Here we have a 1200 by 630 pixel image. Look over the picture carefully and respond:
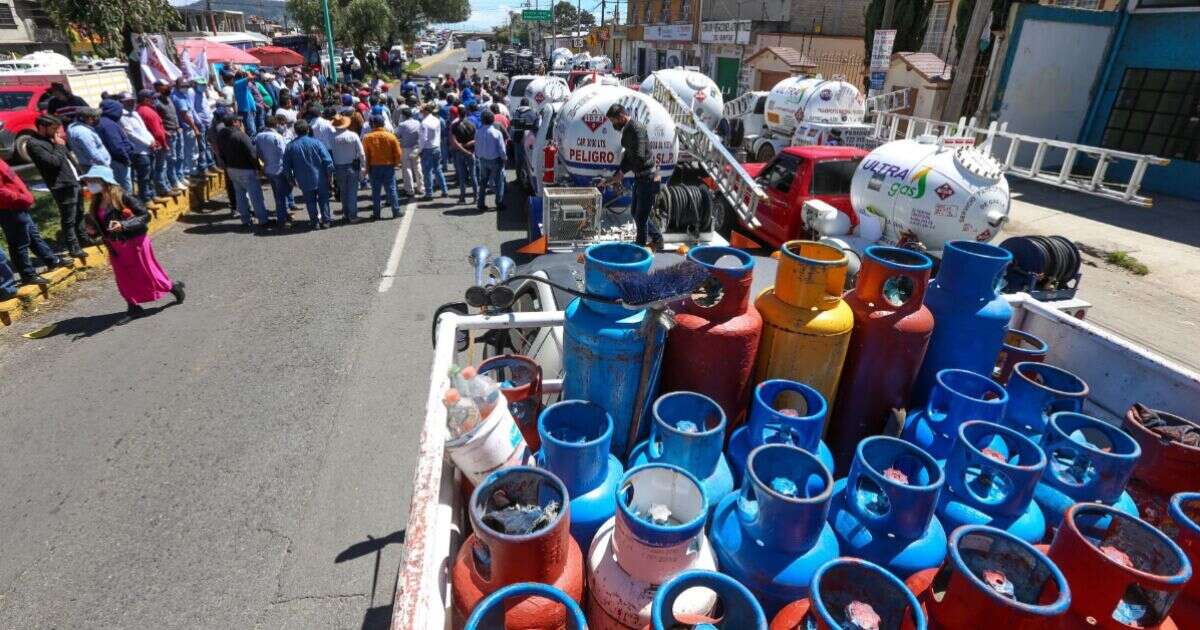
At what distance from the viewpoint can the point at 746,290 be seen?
2.83 m

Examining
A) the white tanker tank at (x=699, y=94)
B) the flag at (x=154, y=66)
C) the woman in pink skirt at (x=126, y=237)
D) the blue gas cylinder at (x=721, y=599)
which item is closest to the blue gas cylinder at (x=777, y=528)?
the blue gas cylinder at (x=721, y=599)

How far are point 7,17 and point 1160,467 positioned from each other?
51.6 m

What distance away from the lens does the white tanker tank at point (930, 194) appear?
5609mm

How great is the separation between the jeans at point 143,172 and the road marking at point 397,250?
4.37m

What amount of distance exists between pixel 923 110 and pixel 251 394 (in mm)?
20414

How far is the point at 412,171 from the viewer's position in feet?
42.7

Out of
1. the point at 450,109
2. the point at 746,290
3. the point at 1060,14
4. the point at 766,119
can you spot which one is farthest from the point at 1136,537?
the point at 1060,14

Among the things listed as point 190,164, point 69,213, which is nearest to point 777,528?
point 69,213

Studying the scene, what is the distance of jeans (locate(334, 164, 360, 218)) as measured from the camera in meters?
10.9

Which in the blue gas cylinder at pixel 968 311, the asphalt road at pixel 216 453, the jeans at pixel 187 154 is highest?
the blue gas cylinder at pixel 968 311

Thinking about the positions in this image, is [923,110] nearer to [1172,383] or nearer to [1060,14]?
[1060,14]

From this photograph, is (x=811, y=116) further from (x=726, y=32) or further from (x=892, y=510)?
(x=726, y=32)

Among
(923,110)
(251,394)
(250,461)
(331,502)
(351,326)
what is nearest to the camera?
(331,502)

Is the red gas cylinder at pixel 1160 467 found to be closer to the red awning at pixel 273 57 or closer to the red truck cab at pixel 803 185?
the red truck cab at pixel 803 185
